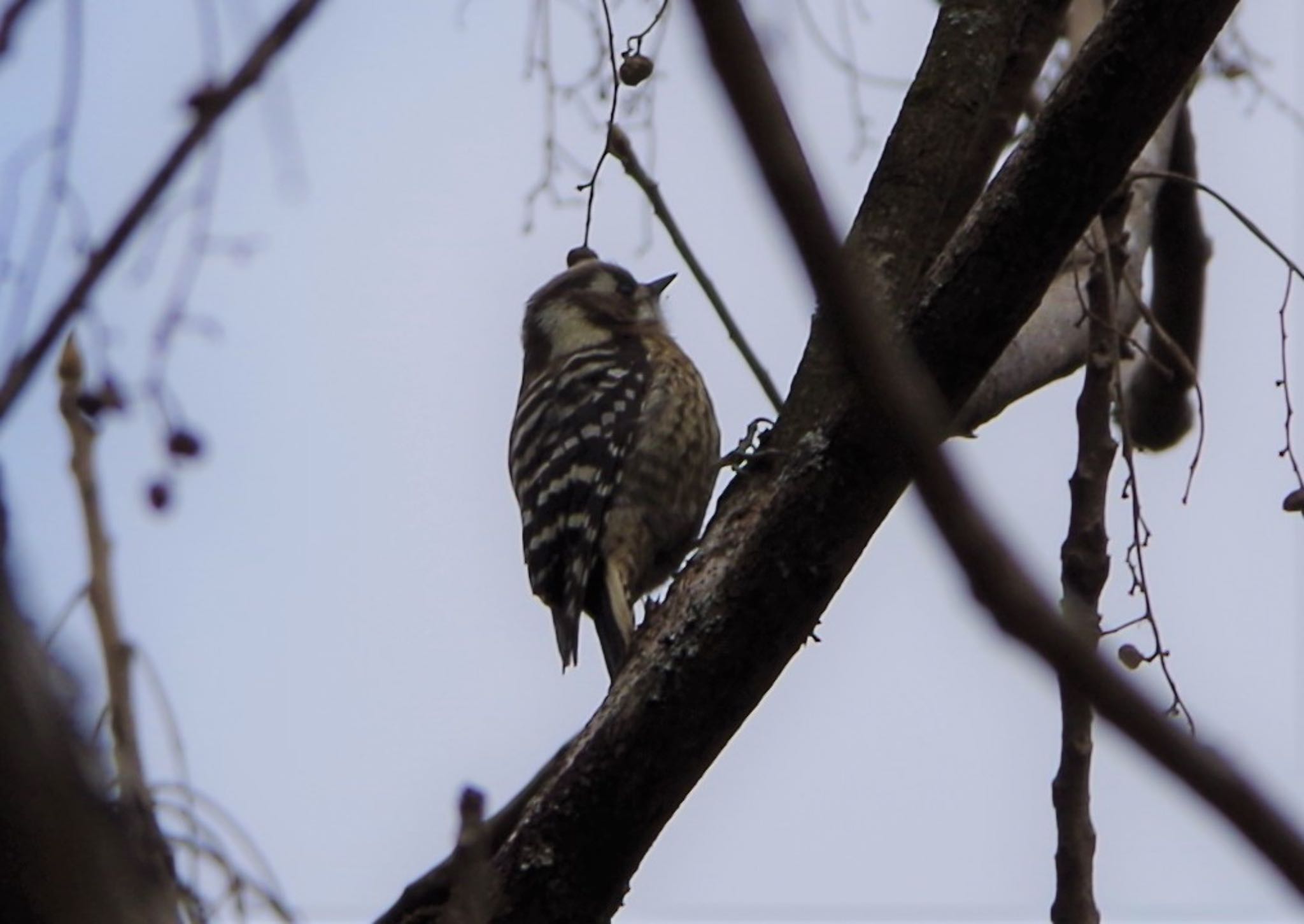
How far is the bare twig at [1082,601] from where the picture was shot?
2.62 meters

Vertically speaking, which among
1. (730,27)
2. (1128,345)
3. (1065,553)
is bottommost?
(730,27)

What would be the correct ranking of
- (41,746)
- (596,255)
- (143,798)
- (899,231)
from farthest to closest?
(596,255), (899,231), (143,798), (41,746)

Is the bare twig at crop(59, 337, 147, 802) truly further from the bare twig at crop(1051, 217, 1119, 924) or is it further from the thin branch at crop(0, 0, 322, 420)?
the bare twig at crop(1051, 217, 1119, 924)

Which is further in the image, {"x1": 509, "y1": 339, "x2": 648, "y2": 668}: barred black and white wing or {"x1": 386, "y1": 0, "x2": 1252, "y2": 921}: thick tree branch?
{"x1": 509, "y1": 339, "x2": 648, "y2": 668}: barred black and white wing

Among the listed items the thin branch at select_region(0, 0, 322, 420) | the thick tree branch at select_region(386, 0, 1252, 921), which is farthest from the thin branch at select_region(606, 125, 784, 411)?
the thin branch at select_region(0, 0, 322, 420)

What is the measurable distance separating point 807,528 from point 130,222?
156cm

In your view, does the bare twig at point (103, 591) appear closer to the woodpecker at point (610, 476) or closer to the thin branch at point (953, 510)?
the thin branch at point (953, 510)

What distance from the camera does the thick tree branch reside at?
235cm

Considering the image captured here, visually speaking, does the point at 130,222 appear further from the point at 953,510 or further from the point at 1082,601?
the point at 1082,601

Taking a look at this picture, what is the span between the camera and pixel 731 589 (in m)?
2.73

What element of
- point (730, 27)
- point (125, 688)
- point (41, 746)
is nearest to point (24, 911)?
point (41, 746)

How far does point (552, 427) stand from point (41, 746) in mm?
4815

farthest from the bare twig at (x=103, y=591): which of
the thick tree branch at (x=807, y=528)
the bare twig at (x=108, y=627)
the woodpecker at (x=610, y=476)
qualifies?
the woodpecker at (x=610, y=476)

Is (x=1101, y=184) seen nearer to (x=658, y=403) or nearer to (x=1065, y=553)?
(x=1065, y=553)
